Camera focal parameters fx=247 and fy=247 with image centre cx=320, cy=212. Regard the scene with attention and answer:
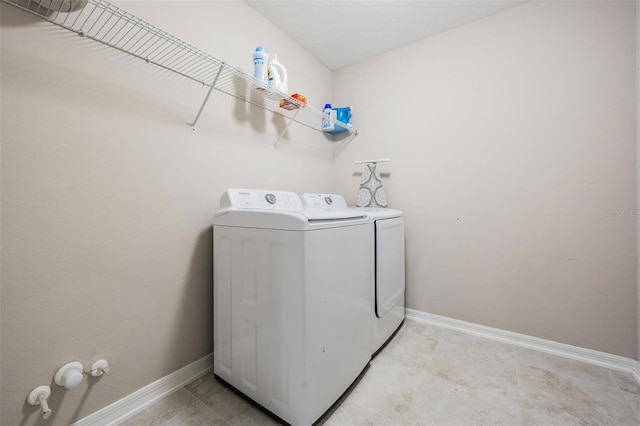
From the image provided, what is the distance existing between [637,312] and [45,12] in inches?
125

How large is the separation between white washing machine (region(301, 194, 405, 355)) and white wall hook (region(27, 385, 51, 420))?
4.72 ft

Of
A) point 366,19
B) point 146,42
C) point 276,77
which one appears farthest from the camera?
point 366,19

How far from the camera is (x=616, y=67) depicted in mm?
1440

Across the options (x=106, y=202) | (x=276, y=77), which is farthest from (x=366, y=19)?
(x=106, y=202)

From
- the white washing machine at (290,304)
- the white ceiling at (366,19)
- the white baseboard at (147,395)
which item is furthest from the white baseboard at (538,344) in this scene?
the white ceiling at (366,19)

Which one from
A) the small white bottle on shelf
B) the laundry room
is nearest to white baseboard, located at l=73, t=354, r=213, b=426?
the laundry room

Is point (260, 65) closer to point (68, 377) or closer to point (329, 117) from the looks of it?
point (329, 117)

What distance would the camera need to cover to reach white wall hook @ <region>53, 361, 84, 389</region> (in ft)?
3.07

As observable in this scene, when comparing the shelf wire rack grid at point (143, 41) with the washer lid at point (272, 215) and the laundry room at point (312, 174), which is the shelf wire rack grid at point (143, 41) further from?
the washer lid at point (272, 215)

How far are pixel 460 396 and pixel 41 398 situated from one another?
1772 millimetres

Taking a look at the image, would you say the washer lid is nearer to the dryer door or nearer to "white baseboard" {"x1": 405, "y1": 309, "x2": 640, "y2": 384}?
the dryer door

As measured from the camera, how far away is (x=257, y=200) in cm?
150

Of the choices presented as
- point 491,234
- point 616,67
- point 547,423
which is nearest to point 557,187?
point 491,234

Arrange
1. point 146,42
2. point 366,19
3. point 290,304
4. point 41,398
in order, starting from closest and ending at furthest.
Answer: point 41,398
point 290,304
point 146,42
point 366,19
